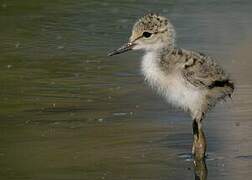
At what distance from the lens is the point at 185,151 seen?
7.61 meters

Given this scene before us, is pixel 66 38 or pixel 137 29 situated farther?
pixel 66 38

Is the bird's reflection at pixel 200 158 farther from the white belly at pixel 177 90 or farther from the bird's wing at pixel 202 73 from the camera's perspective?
the bird's wing at pixel 202 73

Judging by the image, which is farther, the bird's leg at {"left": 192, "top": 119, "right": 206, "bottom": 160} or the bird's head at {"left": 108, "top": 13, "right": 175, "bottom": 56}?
the bird's head at {"left": 108, "top": 13, "right": 175, "bottom": 56}

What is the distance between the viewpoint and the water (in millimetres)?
7227

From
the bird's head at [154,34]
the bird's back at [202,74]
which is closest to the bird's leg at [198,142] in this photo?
the bird's back at [202,74]

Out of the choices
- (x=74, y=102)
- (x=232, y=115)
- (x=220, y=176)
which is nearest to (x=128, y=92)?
(x=74, y=102)

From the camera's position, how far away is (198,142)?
24.4 ft

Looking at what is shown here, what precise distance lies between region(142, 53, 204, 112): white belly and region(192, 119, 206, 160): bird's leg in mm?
150

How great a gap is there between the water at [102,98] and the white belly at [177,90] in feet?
1.19

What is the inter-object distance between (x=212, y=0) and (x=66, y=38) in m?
2.39

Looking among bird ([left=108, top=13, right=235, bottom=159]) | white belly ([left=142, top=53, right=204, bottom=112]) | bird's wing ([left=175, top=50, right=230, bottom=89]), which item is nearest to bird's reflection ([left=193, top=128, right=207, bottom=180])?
bird ([left=108, top=13, right=235, bottom=159])

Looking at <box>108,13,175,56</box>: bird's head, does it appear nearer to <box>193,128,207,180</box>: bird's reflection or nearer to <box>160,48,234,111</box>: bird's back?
<box>160,48,234,111</box>: bird's back

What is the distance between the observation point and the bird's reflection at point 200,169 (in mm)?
6934

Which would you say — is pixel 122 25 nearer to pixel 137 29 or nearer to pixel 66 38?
pixel 66 38
